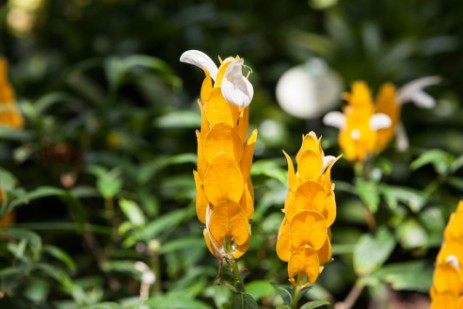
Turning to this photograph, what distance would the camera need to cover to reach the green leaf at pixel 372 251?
1210mm

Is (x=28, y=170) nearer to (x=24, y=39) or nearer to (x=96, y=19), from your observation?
(x=96, y=19)

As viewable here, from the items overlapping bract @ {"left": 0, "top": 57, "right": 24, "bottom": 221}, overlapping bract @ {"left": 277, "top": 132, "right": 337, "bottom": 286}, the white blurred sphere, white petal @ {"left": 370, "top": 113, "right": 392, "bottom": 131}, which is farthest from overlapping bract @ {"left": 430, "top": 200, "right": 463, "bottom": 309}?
the white blurred sphere

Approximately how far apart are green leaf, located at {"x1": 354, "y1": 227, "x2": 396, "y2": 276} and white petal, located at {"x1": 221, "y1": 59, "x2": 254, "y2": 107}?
0.64 meters

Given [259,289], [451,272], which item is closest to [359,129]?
[259,289]

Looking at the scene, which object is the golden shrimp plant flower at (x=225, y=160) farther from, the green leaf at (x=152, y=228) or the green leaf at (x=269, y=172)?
the green leaf at (x=152, y=228)

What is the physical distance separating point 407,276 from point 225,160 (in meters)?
0.65

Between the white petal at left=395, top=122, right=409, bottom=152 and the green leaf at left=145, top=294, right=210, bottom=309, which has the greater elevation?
the white petal at left=395, top=122, right=409, bottom=152

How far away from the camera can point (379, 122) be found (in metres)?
1.27

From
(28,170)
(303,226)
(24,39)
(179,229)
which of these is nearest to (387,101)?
(179,229)

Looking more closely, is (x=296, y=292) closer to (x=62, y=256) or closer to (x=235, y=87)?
(x=235, y=87)

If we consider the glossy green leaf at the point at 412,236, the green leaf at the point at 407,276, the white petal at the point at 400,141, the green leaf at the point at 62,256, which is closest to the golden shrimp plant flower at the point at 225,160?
the green leaf at the point at 62,256

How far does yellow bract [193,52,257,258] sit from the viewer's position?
0.69 metres

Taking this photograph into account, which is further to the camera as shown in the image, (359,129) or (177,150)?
(177,150)

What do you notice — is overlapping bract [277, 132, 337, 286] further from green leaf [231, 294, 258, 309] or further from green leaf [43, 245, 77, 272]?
green leaf [43, 245, 77, 272]
